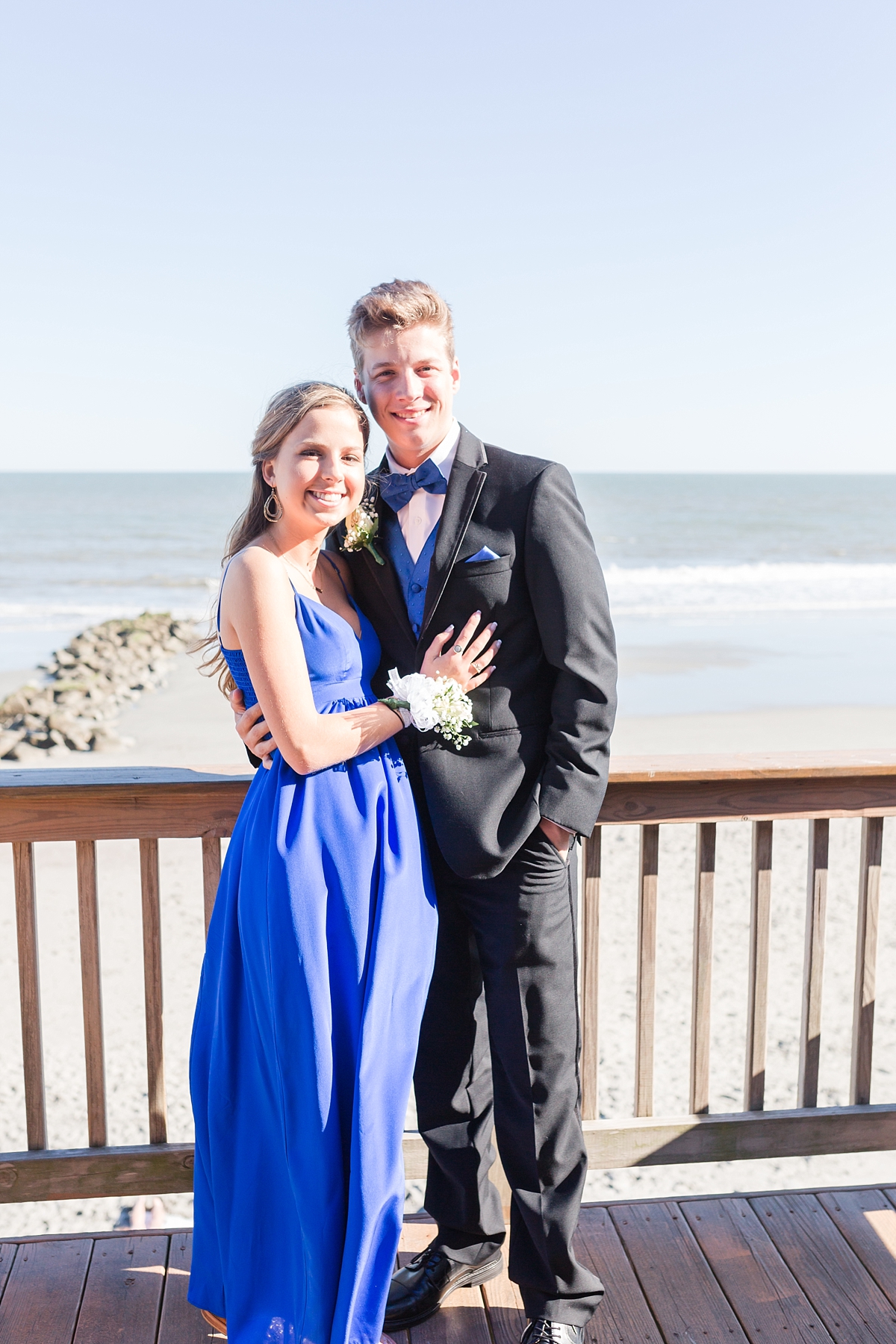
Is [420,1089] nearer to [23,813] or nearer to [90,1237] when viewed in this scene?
[90,1237]

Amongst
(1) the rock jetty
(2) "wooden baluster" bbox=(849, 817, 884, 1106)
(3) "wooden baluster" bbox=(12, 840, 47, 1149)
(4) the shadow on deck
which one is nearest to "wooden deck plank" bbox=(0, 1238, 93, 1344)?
(4) the shadow on deck

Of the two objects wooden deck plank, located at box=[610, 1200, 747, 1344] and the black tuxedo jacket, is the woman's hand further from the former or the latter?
wooden deck plank, located at box=[610, 1200, 747, 1344]

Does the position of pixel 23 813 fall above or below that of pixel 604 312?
below

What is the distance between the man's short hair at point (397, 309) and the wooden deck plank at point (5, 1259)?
81.0 inches

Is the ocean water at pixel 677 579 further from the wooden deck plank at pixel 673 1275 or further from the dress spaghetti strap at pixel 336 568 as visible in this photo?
the dress spaghetti strap at pixel 336 568

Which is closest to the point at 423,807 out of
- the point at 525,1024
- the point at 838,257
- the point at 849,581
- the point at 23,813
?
the point at 525,1024

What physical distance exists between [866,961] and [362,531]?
5.04 ft

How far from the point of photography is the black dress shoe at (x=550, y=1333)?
6.32ft

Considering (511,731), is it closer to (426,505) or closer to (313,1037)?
(426,505)

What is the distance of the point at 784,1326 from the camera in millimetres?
1994

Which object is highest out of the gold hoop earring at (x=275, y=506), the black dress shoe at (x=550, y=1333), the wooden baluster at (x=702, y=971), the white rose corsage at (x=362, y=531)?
the gold hoop earring at (x=275, y=506)

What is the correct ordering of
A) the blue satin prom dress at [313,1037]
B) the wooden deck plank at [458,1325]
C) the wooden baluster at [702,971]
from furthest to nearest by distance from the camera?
the wooden baluster at [702,971], the wooden deck plank at [458,1325], the blue satin prom dress at [313,1037]

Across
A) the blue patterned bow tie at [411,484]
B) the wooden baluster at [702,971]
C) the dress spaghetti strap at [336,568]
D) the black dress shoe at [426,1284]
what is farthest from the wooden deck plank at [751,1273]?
the blue patterned bow tie at [411,484]

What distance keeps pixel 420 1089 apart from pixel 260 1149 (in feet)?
1.28
